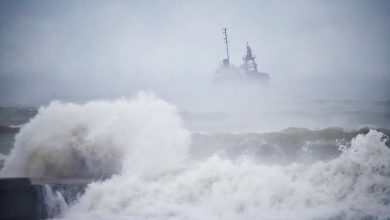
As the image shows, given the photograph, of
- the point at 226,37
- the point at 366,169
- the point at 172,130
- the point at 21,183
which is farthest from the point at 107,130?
the point at 226,37

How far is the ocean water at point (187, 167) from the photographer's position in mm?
5801

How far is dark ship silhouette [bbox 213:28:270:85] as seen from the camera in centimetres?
4056

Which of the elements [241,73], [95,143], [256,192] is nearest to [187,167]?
[256,192]

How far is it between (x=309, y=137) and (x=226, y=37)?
24391mm

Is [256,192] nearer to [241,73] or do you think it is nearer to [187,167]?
[187,167]

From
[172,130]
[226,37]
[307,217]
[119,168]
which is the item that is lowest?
[307,217]

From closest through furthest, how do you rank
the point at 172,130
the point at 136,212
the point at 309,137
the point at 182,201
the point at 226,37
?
the point at 136,212 → the point at 182,201 → the point at 172,130 → the point at 309,137 → the point at 226,37

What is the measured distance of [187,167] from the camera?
7672 millimetres

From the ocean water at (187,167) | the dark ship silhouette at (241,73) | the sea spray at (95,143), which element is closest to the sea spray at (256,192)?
the ocean water at (187,167)

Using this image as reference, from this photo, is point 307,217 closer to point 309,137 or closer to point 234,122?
point 309,137

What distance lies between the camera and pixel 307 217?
530 cm

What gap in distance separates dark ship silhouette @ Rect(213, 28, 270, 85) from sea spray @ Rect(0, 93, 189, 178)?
27.9 meters

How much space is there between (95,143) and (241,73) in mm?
35864

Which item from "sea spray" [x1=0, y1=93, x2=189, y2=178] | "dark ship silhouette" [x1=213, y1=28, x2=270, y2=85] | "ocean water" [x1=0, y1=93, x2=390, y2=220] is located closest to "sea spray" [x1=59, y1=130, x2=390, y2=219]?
"ocean water" [x1=0, y1=93, x2=390, y2=220]
